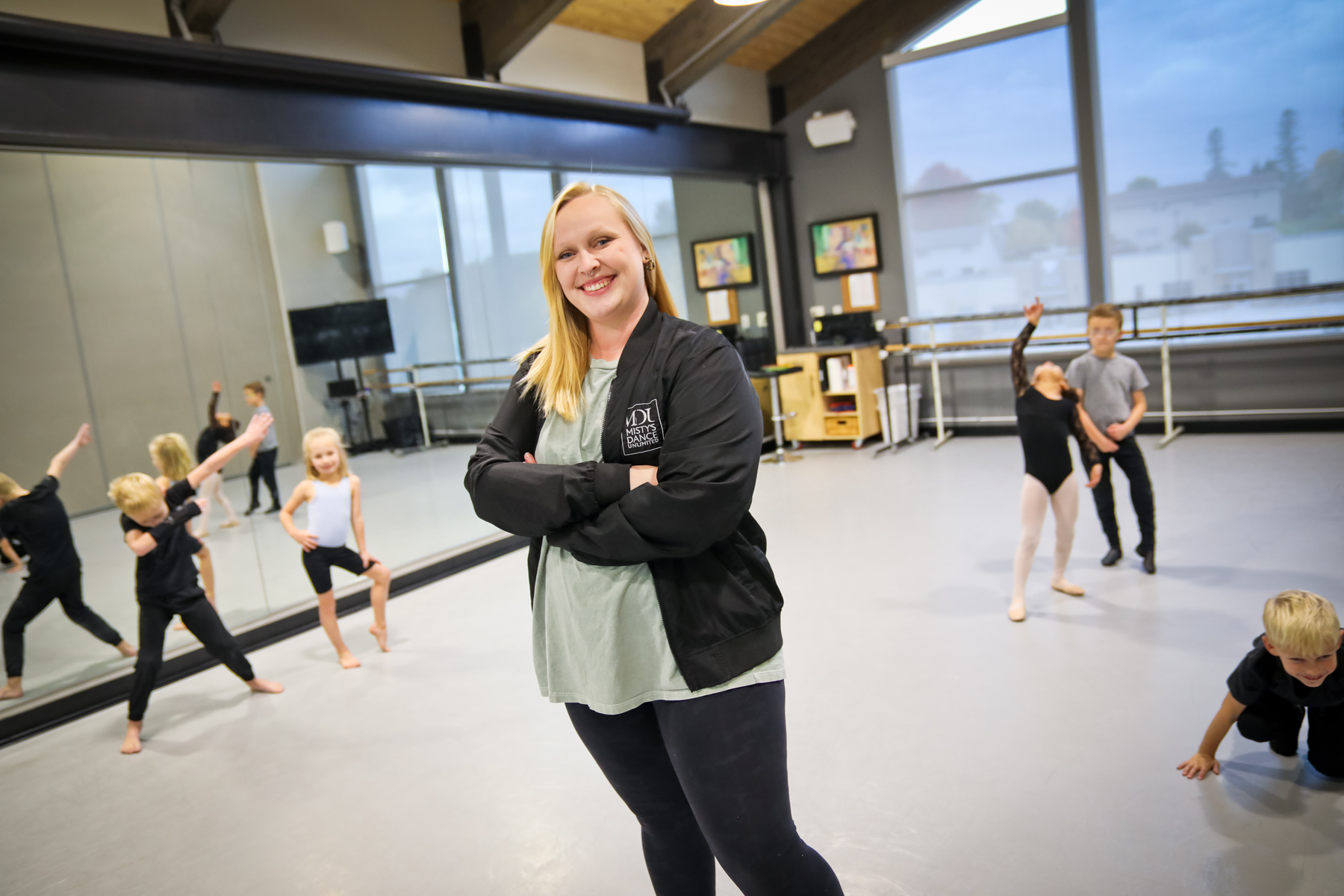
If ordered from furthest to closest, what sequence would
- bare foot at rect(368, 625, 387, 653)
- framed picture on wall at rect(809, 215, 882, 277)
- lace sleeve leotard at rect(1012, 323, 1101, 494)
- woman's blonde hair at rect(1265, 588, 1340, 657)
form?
framed picture on wall at rect(809, 215, 882, 277) → bare foot at rect(368, 625, 387, 653) → lace sleeve leotard at rect(1012, 323, 1101, 494) → woman's blonde hair at rect(1265, 588, 1340, 657)

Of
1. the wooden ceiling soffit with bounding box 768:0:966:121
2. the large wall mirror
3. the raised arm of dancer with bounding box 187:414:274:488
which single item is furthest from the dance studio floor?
the wooden ceiling soffit with bounding box 768:0:966:121

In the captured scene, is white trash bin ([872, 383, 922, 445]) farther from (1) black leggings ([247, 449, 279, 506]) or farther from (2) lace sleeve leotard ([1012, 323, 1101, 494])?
(1) black leggings ([247, 449, 279, 506])

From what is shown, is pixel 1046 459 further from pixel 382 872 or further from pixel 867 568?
pixel 382 872

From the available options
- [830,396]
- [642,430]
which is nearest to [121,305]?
[642,430]

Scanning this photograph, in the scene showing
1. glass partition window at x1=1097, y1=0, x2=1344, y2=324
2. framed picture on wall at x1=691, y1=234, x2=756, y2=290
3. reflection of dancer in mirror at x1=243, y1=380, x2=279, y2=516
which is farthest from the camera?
framed picture on wall at x1=691, y1=234, x2=756, y2=290

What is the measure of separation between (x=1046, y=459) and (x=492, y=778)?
241cm

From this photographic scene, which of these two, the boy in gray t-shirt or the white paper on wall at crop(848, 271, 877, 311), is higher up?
the white paper on wall at crop(848, 271, 877, 311)

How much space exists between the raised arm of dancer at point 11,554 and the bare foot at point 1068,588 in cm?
432

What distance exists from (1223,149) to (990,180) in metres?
1.81

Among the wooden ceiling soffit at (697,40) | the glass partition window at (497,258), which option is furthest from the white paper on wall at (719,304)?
the glass partition window at (497,258)

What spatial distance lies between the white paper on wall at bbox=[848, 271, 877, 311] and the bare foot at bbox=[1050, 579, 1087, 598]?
17.3 feet

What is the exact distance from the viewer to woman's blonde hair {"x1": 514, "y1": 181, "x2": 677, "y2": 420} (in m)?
1.34

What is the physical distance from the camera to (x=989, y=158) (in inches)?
313

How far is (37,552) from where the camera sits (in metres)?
3.54
